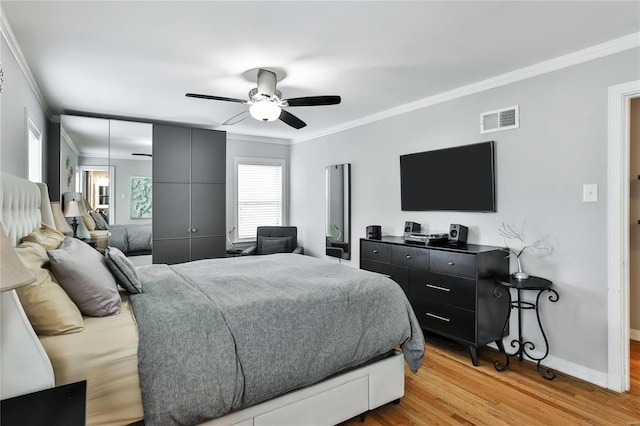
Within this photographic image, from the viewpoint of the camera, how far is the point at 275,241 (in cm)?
558

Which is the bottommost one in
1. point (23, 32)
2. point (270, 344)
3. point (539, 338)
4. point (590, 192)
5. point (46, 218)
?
point (539, 338)

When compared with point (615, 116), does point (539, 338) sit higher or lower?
lower

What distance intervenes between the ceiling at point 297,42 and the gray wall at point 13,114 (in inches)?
6.6

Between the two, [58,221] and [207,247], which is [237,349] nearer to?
[58,221]

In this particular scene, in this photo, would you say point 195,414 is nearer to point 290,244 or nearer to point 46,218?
point 46,218

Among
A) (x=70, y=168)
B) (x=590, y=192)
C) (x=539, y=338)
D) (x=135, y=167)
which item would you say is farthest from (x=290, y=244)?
(x=590, y=192)

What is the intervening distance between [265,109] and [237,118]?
1986mm

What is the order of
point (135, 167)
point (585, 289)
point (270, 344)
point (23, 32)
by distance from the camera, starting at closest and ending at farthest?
point (270, 344) < point (23, 32) < point (585, 289) < point (135, 167)

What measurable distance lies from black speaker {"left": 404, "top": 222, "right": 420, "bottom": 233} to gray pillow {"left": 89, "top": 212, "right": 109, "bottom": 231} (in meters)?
3.60

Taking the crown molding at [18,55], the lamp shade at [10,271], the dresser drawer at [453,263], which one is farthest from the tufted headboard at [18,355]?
the dresser drawer at [453,263]

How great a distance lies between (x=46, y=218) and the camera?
9.54ft

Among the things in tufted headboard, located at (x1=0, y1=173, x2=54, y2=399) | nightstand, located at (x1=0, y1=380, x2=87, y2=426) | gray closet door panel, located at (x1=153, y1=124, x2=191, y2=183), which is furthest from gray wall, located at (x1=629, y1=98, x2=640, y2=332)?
gray closet door panel, located at (x1=153, y1=124, x2=191, y2=183)

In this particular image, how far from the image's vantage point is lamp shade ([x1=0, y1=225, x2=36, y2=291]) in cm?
103

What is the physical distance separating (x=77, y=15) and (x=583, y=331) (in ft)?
13.7
